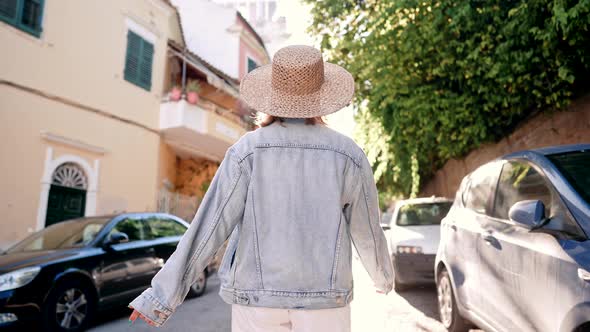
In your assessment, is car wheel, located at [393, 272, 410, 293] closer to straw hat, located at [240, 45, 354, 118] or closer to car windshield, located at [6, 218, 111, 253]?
car windshield, located at [6, 218, 111, 253]

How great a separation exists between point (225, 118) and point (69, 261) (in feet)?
35.3

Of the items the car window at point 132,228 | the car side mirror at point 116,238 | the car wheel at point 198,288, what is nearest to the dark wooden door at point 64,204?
the car window at point 132,228

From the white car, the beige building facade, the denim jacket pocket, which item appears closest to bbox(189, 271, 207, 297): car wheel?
the white car

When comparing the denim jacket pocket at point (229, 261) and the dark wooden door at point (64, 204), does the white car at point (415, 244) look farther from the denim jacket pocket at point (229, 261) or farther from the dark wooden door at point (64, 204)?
the dark wooden door at point (64, 204)

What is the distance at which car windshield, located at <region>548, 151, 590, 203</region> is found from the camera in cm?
296

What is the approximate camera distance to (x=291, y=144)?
1.88 m

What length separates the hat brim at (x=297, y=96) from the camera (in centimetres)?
194

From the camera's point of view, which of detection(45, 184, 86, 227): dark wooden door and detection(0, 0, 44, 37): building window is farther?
detection(45, 184, 86, 227): dark wooden door

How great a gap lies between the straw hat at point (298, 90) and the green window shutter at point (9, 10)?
964cm

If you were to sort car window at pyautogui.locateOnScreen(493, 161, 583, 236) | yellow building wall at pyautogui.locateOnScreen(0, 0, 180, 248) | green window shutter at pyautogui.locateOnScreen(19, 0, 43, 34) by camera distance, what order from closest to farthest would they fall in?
1. car window at pyautogui.locateOnScreen(493, 161, 583, 236)
2. yellow building wall at pyautogui.locateOnScreen(0, 0, 180, 248)
3. green window shutter at pyautogui.locateOnScreen(19, 0, 43, 34)

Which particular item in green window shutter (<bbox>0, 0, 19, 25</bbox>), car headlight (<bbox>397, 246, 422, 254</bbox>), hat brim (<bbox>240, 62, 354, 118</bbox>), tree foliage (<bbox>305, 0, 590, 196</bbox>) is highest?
green window shutter (<bbox>0, 0, 19, 25</bbox>)

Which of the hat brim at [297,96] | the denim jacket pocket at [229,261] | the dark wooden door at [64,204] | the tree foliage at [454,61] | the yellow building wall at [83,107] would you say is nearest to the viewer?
the denim jacket pocket at [229,261]

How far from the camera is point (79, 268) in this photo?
538cm

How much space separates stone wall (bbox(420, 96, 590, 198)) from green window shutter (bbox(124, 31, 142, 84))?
368 inches
